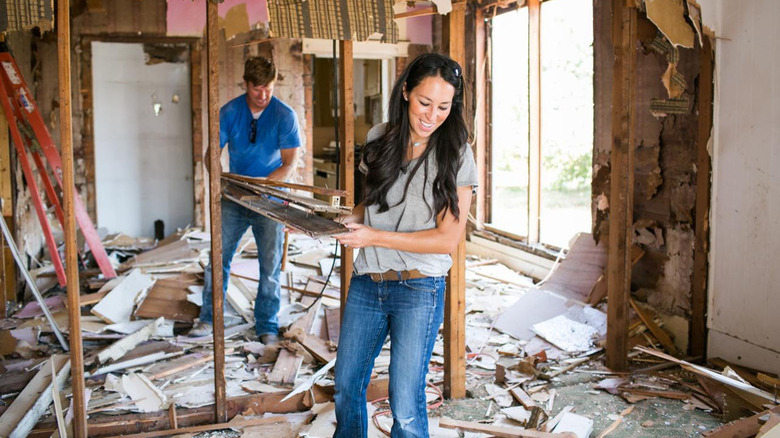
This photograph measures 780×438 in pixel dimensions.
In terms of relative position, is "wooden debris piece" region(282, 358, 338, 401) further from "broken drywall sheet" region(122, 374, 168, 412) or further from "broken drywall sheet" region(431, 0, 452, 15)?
"broken drywall sheet" region(431, 0, 452, 15)

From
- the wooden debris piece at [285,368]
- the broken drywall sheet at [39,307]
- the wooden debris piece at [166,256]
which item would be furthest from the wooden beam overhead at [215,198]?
the wooden debris piece at [166,256]

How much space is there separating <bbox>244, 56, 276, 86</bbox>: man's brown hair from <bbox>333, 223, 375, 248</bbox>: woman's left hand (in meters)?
2.49

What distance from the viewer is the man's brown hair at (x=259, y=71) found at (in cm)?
480

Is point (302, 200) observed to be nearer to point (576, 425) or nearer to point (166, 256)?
point (576, 425)

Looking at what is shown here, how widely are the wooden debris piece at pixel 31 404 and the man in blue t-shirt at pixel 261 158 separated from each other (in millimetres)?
1091

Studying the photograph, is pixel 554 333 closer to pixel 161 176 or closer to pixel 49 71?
pixel 161 176

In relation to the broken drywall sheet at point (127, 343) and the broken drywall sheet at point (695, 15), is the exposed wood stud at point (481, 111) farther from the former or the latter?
the broken drywall sheet at point (127, 343)

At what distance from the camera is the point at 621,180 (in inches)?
176

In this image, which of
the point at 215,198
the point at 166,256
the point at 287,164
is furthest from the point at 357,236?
the point at 166,256

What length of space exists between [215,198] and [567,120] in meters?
9.86

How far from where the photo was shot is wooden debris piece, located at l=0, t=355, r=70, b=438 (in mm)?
3537

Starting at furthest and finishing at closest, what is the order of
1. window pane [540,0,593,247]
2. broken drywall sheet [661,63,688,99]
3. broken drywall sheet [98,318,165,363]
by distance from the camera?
window pane [540,0,593,247], broken drywall sheet [661,63,688,99], broken drywall sheet [98,318,165,363]

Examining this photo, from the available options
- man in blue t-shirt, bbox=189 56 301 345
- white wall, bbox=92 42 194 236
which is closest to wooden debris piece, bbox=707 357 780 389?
man in blue t-shirt, bbox=189 56 301 345

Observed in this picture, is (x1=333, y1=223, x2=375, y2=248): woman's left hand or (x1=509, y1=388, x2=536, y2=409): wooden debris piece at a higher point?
(x1=333, y1=223, x2=375, y2=248): woman's left hand
